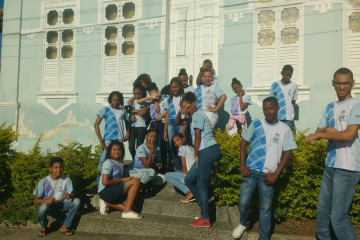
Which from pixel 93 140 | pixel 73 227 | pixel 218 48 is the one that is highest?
pixel 218 48

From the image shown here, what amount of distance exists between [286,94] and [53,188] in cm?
439

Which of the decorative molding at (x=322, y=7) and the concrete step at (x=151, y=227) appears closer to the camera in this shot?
the concrete step at (x=151, y=227)

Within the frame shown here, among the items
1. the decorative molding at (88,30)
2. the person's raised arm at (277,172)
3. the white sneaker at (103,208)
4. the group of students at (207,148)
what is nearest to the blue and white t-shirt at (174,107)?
the group of students at (207,148)

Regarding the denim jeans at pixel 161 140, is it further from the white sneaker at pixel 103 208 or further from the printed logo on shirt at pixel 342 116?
the printed logo on shirt at pixel 342 116

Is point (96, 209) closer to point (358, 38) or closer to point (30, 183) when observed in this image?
point (30, 183)

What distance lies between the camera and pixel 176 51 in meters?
8.91

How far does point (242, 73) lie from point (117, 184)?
419cm

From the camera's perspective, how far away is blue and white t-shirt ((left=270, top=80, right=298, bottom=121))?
21.2 ft

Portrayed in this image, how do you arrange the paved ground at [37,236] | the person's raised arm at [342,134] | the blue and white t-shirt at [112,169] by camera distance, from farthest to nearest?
the blue and white t-shirt at [112,169], the paved ground at [37,236], the person's raised arm at [342,134]

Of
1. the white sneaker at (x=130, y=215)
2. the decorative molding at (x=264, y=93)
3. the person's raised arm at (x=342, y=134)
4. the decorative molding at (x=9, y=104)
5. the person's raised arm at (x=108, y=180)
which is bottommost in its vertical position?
the white sneaker at (x=130, y=215)

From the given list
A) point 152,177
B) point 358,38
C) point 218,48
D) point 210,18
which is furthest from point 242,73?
point 152,177

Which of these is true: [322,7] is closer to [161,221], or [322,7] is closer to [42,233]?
[161,221]

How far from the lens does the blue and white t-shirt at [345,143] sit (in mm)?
3738

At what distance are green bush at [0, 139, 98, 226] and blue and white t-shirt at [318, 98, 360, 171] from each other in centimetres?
402
